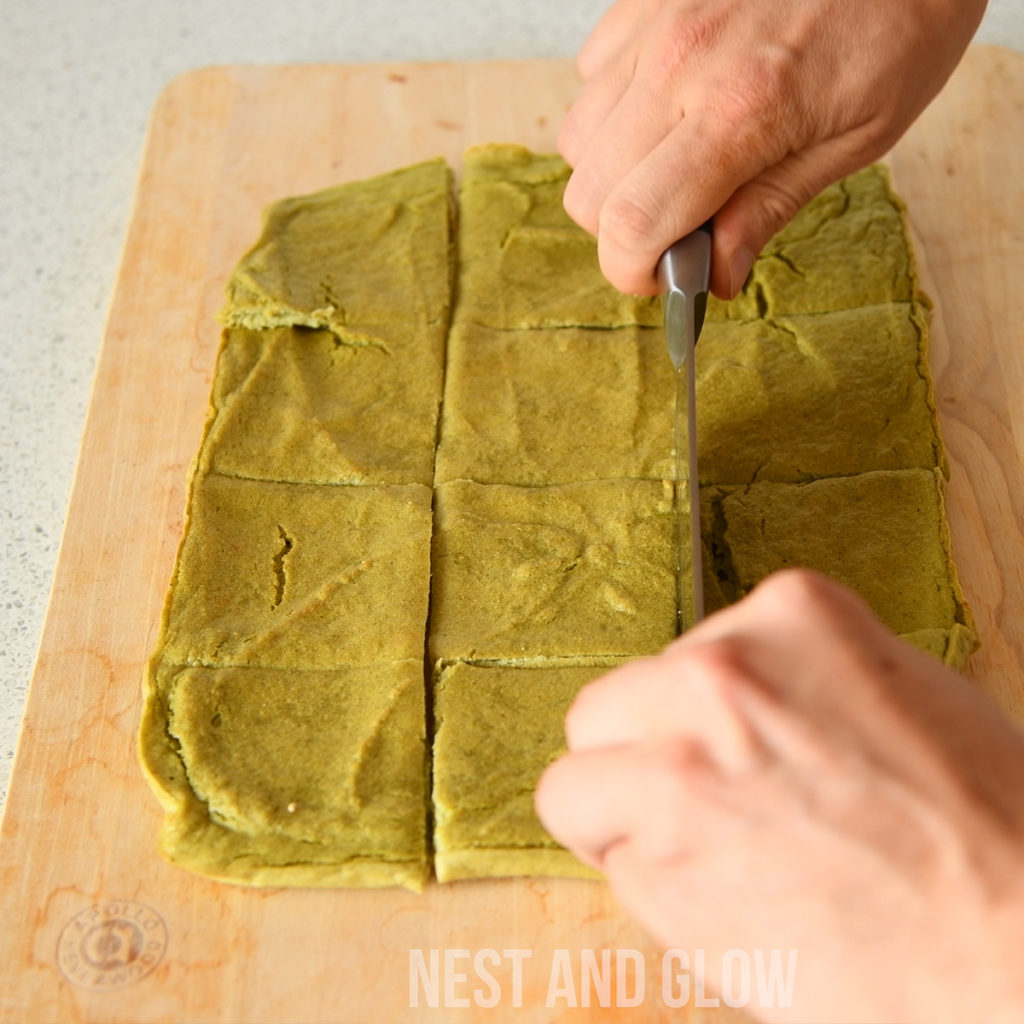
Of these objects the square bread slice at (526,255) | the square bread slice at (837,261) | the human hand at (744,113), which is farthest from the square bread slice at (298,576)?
the square bread slice at (837,261)

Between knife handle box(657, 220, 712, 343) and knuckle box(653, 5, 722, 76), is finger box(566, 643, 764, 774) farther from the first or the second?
knuckle box(653, 5, 722, 76)

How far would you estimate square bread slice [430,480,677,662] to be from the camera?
211 cm

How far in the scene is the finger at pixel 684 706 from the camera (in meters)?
1.37

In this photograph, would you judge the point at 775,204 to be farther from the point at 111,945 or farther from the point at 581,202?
the point at 111,945

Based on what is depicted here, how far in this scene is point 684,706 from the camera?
4.64ft

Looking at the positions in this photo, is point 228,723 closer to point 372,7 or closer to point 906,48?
point 906,48

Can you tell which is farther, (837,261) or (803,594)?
(837,261)

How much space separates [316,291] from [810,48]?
3.52 ft

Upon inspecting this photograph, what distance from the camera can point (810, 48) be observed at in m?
2.20

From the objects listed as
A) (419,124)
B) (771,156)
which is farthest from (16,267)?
(771,156)

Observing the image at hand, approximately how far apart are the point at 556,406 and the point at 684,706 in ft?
3.66

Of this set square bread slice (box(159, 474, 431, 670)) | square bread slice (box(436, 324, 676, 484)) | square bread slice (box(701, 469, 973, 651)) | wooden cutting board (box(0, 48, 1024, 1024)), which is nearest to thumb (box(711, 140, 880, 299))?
square bread slice (box(436, 324, 676, 484))

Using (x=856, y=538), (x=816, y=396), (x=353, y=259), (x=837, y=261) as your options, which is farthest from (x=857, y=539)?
(x=353, y=259)

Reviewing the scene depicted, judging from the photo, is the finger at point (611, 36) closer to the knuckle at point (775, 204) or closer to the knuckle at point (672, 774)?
the knuckle at point (775, 204)
